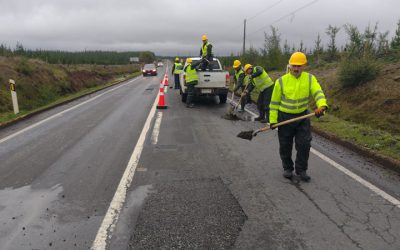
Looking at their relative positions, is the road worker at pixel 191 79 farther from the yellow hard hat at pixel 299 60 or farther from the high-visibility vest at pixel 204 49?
the yellow hard hat at pixel 299 60

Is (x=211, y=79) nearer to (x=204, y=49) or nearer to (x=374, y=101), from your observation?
(x=204, y=49)

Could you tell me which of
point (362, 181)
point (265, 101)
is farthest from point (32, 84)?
point (362, 181)

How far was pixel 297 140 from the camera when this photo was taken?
17.2 ft

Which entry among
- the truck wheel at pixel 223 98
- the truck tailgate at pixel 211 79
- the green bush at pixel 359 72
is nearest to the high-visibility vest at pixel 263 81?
the green bush at pixel 359 72

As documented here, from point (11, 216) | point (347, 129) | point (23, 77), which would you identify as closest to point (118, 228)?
point (11, 216)

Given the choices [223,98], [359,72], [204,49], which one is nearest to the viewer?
[359,72]

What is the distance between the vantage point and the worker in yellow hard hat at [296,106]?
5.03 m

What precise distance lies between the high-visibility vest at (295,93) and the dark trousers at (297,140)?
0.11 meters

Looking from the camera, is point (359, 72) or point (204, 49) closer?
point (359, 72)

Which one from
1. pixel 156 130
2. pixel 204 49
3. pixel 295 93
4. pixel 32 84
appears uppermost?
pixel 204 49

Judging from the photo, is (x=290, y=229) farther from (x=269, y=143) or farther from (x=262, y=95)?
(x=262, y=95)

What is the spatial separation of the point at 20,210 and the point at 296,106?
13.2ft

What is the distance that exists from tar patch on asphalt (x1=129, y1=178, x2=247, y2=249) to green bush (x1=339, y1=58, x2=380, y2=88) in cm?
828

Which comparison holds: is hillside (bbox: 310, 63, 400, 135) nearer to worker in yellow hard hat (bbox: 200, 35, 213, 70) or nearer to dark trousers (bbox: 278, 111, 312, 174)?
dark trousers (bbox: 278, 111, 312, 174)
